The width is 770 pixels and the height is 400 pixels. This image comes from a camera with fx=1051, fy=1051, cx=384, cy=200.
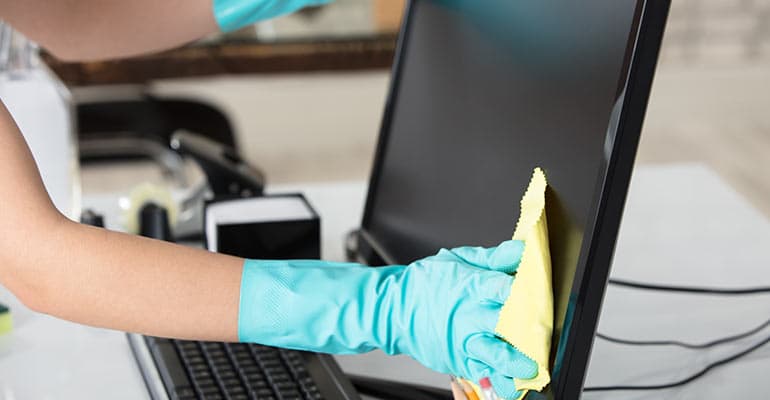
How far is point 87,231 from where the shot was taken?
0.94 m

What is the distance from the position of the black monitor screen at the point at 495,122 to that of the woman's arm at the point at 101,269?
308 millimetres

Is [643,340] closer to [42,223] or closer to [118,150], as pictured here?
[42,223]

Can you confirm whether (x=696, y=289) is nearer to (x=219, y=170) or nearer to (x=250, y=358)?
(x=250, y=358)

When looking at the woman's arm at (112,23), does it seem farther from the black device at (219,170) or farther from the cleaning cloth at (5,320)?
the cleaning cloth at (5,320)

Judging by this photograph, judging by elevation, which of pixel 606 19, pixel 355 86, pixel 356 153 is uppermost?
pixel 606 19

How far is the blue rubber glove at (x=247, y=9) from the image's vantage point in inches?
58.2

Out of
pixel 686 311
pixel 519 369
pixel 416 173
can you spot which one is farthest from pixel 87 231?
pixel 686 311

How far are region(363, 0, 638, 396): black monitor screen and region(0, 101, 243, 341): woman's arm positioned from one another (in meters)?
0.31

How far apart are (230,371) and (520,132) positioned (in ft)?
1.49

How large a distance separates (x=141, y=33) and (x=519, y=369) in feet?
2.94

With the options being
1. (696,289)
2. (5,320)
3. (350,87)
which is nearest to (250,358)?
(5,320)

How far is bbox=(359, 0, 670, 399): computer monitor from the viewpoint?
2.85ft

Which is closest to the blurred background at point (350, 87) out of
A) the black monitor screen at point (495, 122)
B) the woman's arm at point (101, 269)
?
the black monitor screen at point (495, 122)

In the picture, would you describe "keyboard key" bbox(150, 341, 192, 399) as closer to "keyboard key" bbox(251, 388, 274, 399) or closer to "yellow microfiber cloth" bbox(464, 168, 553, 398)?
"keyboard key" bbox(251, 388, 274, 399)
